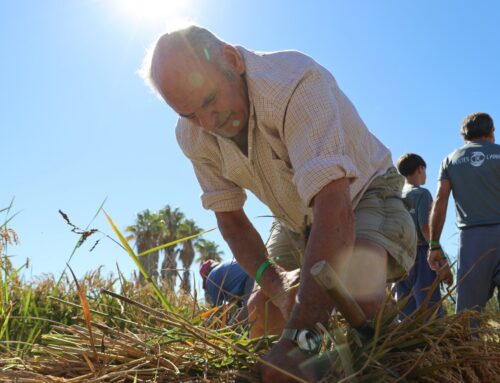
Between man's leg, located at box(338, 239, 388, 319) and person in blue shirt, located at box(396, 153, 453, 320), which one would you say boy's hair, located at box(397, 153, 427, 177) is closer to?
person in blue shirt, located at box(396, 153, 453, 320)

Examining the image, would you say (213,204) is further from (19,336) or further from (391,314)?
(391,314)

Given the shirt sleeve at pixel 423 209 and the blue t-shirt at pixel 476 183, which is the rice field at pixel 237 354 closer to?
the blue t-shirt at pixel 476 183

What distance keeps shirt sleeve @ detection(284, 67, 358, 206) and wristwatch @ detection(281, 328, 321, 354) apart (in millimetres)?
453

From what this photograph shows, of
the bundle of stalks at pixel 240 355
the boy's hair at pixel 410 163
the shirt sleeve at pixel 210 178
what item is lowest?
the bundle of stalks at pixel 240 355

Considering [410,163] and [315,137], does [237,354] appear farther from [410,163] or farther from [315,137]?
[410,163]

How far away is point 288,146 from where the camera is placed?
83.1 inches

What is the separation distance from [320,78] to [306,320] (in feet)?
2.97

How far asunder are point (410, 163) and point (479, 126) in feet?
4.12

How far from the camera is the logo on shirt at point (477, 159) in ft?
14.5

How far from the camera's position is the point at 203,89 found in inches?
84.0

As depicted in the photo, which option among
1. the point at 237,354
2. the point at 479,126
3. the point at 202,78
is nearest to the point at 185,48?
the point at 202,78

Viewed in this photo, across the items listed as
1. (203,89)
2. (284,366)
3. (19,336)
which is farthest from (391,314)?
(19,336)

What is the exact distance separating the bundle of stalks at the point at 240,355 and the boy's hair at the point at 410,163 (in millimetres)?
4069

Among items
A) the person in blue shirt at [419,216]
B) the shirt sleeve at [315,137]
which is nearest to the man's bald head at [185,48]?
the shirt sleeve at [315,137]
